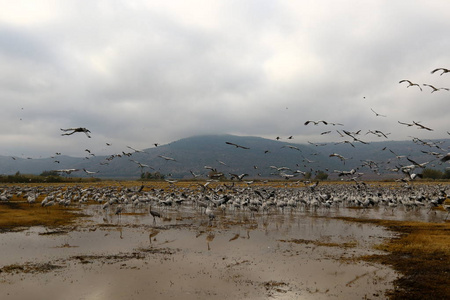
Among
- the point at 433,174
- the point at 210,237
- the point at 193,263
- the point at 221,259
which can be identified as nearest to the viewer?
the point at 193,263

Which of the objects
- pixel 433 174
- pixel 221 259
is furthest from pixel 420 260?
pixel 433 174

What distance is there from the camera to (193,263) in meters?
16.0

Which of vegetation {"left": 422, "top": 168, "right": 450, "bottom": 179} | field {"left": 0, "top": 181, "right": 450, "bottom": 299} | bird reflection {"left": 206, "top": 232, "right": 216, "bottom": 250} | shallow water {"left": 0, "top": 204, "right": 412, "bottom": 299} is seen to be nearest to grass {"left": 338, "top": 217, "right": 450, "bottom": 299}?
field {"left": 0, "top": 181, "right": 450, "bottom": 299}

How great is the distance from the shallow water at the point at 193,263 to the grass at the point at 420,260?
31.5 inches

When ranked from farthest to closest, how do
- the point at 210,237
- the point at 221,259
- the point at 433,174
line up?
the point at 433,174
the point at 210,237
the point at 221,259

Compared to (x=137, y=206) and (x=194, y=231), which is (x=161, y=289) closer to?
(x=194, y=231)

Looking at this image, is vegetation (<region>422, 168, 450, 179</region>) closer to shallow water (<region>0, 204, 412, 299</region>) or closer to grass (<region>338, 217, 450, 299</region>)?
grass (<region>338, 217, 450, 299</region>)

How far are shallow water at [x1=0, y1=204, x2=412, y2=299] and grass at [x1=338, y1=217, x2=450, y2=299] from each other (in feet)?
2.63

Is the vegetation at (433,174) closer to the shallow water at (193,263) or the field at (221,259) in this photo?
the field at (221,259)

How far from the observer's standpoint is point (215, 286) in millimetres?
12898

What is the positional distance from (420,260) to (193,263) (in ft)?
38.6

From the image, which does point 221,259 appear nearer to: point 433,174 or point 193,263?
point 193,263

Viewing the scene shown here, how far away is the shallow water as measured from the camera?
12320 mm

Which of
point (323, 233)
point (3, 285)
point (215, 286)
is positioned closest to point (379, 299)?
point (215, 286)
